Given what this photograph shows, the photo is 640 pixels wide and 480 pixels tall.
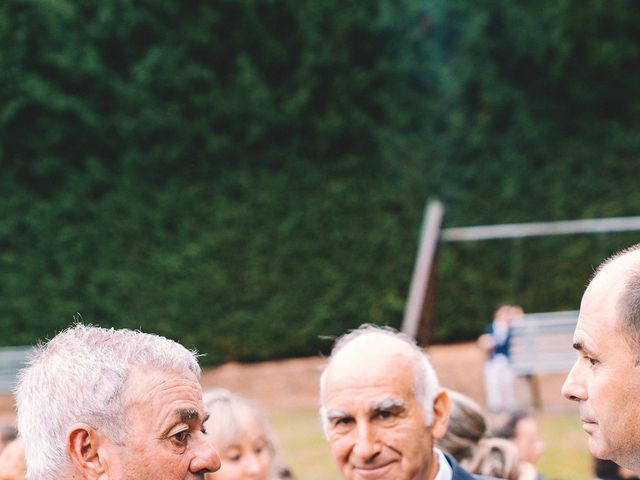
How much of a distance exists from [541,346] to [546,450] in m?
3.72

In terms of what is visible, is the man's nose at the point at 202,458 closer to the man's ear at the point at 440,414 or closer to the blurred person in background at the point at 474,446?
the man's ear at the point at 440,414

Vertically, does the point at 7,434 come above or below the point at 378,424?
below

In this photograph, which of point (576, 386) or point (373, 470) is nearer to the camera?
point (576, 386)

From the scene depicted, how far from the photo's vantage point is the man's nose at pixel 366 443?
12.4ft

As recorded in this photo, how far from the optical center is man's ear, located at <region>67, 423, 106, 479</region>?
2.64 metres

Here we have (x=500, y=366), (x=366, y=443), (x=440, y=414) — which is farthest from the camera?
(x=500, y=366)

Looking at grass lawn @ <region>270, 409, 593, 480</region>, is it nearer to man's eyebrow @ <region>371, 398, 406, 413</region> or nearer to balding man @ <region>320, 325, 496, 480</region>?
balding man @ <region>320, 325, 496, 480</region>

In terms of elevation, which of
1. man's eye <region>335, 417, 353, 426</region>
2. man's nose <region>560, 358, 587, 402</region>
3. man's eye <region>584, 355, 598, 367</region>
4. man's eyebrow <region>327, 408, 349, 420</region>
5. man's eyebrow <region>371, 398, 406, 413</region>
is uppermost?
man's eye <region>584, 355, 598, 367</region>

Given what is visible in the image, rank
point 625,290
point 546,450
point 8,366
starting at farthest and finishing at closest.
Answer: point 8,366, point 546,450, point 625,290

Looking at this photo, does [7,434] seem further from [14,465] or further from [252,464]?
[252,464]

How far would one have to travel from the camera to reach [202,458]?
277cm

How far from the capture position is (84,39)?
18.7 metres

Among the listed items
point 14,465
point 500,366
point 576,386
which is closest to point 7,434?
point 14,465

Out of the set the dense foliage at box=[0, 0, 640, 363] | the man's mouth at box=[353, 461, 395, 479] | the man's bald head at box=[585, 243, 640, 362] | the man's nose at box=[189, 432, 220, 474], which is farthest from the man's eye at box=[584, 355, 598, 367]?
the dense foliage at box=[0, 0, 640, 363]
